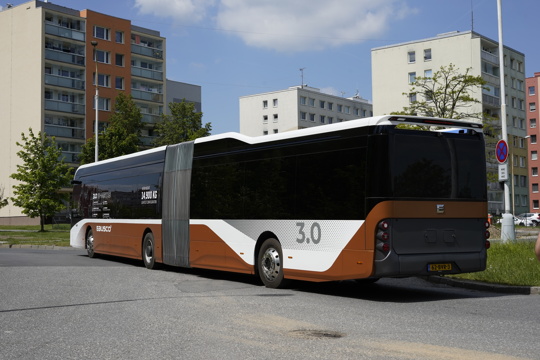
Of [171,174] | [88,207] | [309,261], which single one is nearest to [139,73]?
[88,207]

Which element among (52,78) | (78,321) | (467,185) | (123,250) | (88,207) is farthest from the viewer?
(52,78)

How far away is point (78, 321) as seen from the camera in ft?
29.5

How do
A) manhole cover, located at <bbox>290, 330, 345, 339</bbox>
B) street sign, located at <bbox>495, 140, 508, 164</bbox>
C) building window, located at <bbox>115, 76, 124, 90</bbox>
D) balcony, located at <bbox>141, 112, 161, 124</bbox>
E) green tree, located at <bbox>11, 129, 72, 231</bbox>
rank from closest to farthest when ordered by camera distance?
1. manhole cover, located at <bbox>290, 330, 345, 339</bbox>
2. street sign, located at <bbox>495, 140, 508, 164</bbox>
3. green tree, located at <bbox>11, 129, 72, 231</bbox>
4. building window, located at <bbox>115, 76, 124, 90</bbox>
5. balcony, located at <bbox>141, 112, 161, 124</bbox>

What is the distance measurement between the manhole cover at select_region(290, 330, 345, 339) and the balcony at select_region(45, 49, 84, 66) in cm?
6627

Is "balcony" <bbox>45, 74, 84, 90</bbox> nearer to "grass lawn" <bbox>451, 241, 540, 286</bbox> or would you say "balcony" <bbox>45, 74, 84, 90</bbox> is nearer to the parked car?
the parked car

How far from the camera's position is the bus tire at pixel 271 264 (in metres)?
13.2

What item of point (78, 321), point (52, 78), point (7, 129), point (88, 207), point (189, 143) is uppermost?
point (52, 78)

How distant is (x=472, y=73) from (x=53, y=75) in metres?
47.2

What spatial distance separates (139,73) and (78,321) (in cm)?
7295

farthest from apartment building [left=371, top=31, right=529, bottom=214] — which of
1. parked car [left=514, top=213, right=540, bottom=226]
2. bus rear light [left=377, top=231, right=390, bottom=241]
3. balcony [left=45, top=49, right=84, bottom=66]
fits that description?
bus rear light [left=377, top=231, right=390, bottom=241]

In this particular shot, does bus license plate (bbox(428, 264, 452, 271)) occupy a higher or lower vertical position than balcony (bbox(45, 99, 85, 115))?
lower

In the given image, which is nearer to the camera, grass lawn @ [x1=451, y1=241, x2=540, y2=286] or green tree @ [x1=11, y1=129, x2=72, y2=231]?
grass lawn @ [x1=451, y1=241, x2=540, y2=286]

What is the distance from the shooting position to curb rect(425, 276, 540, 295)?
12.3m

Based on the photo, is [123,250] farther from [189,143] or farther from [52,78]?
[52,78]
